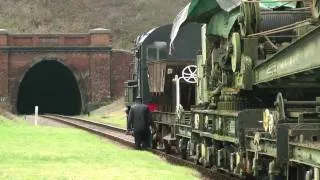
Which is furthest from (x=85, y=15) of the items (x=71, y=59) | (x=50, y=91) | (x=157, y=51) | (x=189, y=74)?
(x=189, y=74)

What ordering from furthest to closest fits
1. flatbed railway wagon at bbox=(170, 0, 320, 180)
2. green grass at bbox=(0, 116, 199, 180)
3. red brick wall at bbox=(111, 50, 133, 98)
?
1. red brick wall at bbox=(111, 50, 133, 98)
2. green grass at bbox=(0, 116, 199, 180)
3. flatbed railway wagon at bbox=(170, 0, 320, 180)

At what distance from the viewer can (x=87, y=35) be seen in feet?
198

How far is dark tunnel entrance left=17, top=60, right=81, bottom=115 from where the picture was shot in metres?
66.9

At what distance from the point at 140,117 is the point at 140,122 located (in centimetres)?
16

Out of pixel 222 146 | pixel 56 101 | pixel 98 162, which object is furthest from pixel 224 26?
pixel 56 101

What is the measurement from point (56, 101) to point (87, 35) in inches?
563

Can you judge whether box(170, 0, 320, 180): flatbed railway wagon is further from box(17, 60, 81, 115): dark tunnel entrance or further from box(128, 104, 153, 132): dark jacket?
box(17, 60, 81, 115): dark tunnel entrance

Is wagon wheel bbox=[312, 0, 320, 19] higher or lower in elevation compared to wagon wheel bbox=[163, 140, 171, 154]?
higher

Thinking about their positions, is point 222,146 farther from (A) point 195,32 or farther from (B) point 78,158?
(A) point 195,32

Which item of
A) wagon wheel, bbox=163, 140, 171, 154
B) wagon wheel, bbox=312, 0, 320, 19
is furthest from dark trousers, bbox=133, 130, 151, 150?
wagon wheel, bbox=312, 0, 320, 19

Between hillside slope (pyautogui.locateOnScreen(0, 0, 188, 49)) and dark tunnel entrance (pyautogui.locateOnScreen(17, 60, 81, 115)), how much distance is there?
22.1 feet

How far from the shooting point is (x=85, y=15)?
7731cm

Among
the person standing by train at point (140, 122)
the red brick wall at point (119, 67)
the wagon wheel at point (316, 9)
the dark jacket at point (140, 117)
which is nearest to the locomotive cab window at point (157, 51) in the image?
the person standing by train at point (140, 122)

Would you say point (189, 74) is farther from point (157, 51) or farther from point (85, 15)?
point (85, 15)
